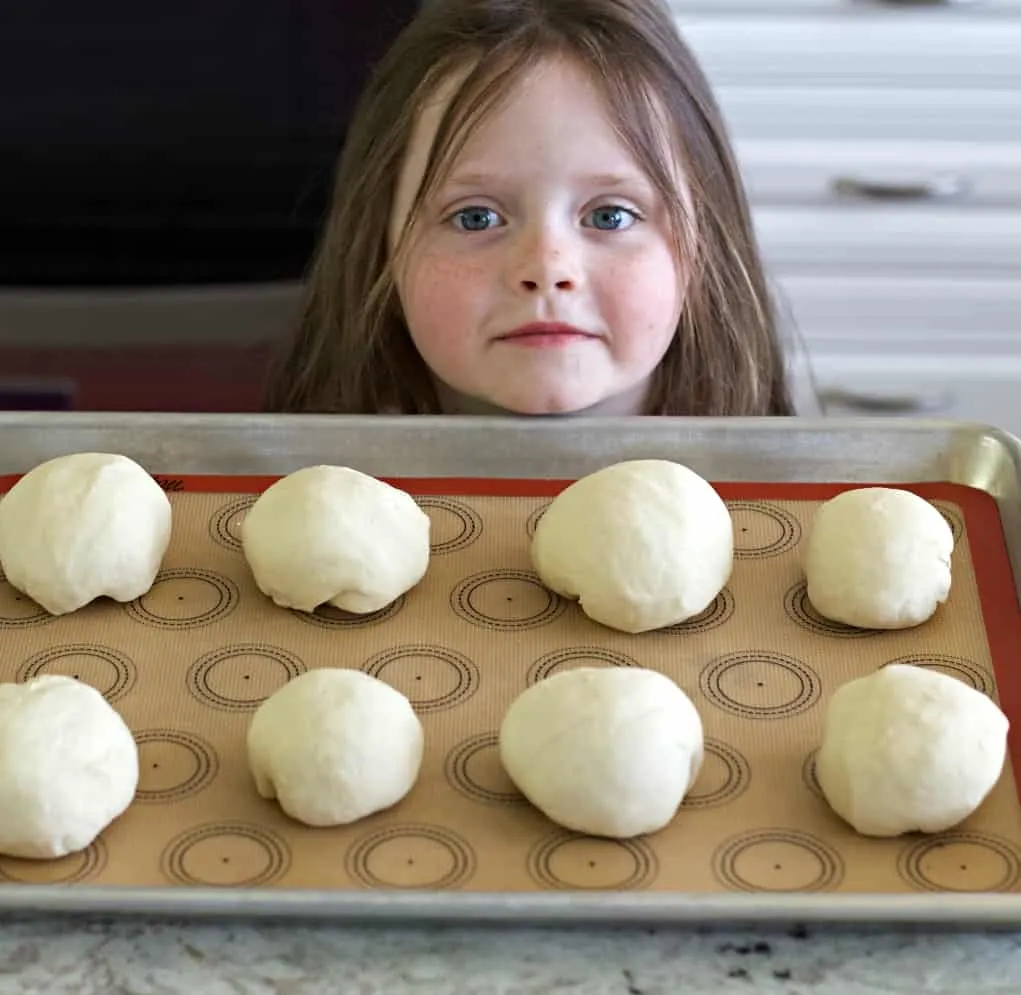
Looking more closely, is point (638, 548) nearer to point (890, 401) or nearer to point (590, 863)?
point (590, 863)

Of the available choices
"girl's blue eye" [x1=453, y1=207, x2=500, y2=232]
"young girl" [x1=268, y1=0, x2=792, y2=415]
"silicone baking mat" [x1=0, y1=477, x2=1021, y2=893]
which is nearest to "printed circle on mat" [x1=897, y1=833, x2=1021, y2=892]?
"silicone baking mat" [x1=0, y1=477, x2=1021, y2=893]

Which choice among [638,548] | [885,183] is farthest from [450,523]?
[885,183]

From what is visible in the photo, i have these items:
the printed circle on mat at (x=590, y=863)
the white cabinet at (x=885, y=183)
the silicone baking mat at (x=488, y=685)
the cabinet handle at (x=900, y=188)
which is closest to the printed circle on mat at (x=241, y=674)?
the silicone baking mat at (x=488, y=685)

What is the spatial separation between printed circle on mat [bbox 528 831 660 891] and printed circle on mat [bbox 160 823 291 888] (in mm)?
134

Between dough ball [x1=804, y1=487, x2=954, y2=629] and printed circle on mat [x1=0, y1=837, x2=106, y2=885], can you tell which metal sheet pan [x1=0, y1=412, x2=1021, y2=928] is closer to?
dough ball [x1=804, y1=487, x2=954, y2=629]

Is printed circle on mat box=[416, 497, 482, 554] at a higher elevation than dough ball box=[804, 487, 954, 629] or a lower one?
lower

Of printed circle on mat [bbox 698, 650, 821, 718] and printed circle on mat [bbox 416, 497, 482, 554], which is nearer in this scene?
printed circle on mat [bbox 698, 650, 821, 718]

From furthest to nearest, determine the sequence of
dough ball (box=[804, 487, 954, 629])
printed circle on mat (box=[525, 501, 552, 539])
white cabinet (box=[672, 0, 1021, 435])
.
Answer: white cabinet (box=[672, 0, 1021, 435]) → printed circle on mat (box=[525, 501, 552, 539]) → dough ball (box=[804, 487, 954, 629])

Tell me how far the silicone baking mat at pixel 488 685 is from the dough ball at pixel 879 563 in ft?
0.06

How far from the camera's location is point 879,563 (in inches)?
37.2

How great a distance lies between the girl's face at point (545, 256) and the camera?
110 cm

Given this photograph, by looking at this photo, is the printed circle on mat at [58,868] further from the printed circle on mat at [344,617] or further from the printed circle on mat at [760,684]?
the printed circle on mat at [760,684]

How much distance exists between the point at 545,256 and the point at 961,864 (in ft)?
1.64

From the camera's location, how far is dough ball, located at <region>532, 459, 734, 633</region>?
3.11 feet
